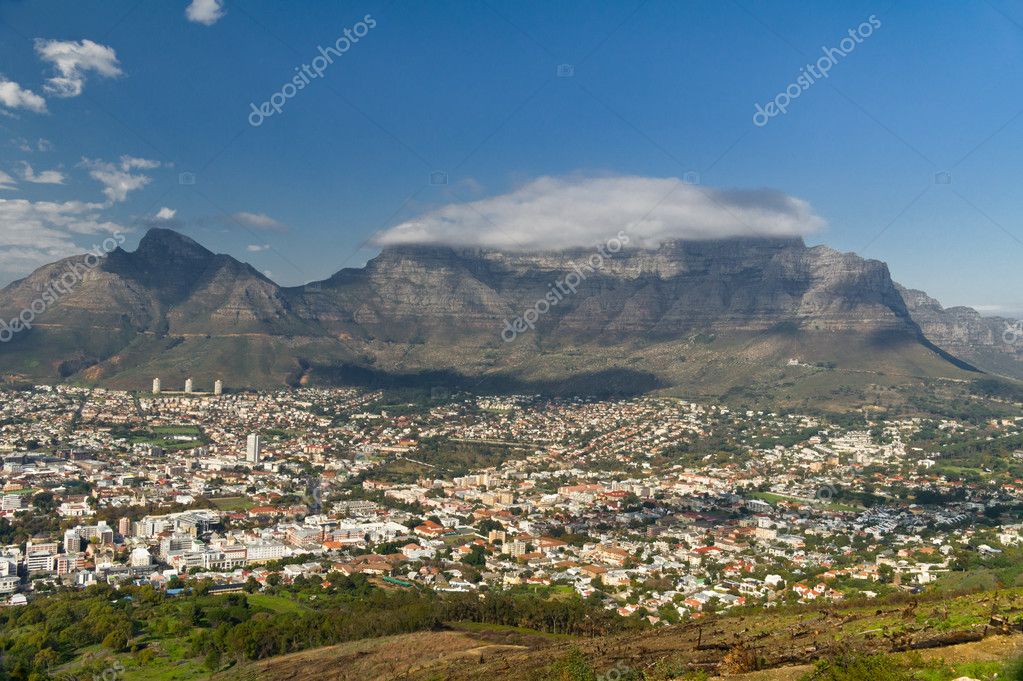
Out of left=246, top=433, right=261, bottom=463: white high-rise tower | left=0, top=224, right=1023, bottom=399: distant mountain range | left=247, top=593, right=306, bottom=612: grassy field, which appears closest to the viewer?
left=247, top=593, right=306, bottom=612: grassy field

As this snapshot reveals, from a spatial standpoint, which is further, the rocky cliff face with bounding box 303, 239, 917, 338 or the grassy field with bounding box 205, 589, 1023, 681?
the rocky cliff face with bounding box 303, 239, 917, 338

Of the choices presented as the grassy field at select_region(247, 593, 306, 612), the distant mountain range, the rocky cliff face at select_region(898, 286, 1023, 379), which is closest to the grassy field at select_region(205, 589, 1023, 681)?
the grassy field at select_region(247, 593, 306, 612)

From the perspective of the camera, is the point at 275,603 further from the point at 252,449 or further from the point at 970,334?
the point at 970,334

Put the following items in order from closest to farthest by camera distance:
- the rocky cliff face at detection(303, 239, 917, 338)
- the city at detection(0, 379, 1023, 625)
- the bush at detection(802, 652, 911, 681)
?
1. the bush at detection(802, 652, 911, 681)
2. the city at detection(0, 379, 1023, 625)
3. the rocky cliff face at detection(303, 239, 917, 338)

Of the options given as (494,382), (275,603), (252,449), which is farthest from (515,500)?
(494,382)

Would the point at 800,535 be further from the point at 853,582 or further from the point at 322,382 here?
the point at 322,382

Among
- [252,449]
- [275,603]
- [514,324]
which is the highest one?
[514,324]

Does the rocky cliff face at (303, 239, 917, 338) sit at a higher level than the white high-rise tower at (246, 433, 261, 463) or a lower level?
higher

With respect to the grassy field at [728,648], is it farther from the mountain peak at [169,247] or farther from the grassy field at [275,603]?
the mountain peak at [169,247]

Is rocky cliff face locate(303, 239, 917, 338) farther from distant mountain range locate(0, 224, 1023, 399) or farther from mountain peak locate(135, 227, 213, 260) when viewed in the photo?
mountain peak locate(135, 227, 213, 260)
